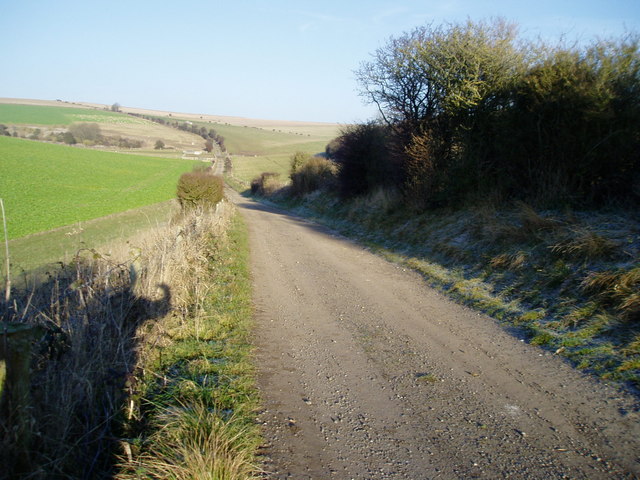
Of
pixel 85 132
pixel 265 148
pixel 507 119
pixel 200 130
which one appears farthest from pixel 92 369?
pixel 200 130

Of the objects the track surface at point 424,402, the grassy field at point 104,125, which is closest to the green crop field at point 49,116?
the grassy field at point 104,125

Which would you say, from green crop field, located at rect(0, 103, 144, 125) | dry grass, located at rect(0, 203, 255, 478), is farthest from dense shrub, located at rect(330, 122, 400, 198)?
green crop field, located at rect(0, 103, 144, 125)

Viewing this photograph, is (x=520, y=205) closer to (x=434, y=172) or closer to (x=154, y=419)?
(x=434, y=172)

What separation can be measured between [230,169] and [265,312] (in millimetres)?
71869

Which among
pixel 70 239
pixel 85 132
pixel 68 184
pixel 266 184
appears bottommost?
pixel 70 239

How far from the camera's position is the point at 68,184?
35.9 meters

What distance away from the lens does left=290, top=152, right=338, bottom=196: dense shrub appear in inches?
1234

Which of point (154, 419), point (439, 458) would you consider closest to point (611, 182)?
point (439, 458)

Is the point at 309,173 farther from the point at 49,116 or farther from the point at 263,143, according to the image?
the point at 49,116

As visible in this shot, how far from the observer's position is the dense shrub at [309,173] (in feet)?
103

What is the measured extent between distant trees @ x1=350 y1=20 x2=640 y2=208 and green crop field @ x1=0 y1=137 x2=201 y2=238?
19.7m

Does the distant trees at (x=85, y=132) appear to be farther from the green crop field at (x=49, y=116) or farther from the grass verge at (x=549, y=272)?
the grass verge at (x=549, y=272)

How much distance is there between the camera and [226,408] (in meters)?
3.69

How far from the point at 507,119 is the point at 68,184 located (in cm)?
3668
